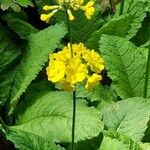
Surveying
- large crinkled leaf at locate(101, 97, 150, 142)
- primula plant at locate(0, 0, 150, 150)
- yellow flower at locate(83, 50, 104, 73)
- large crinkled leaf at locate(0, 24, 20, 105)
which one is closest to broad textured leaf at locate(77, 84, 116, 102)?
primula plant at locate(0, 0, 150, 150)

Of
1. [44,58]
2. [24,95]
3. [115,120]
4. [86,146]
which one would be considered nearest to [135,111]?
[115,120]

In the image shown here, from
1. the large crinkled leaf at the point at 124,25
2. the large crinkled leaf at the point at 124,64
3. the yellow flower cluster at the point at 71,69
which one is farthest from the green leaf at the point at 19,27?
the yellow flower cluster at the point at 71,69

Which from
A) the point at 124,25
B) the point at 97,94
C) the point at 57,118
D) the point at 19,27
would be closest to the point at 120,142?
the point at 57,118

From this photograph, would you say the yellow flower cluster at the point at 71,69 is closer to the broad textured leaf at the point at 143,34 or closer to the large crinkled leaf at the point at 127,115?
the large crinkled leaf at the point at 127,115

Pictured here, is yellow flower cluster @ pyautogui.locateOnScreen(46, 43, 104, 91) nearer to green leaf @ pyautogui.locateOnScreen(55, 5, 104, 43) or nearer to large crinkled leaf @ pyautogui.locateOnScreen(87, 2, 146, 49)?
large crinkled leaf @ pyautogui.locateOnScreen(87, 2, 146, 49)

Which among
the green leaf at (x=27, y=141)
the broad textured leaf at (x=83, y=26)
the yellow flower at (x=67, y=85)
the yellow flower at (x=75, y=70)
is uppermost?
the yellow flower at (x=75, y=70)

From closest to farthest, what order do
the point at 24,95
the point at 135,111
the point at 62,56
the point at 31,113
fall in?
the point at 62,56
the point at 135,111
the point at 31,113
the point at 24,95

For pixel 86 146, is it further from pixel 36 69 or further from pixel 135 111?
pixel 36 69
